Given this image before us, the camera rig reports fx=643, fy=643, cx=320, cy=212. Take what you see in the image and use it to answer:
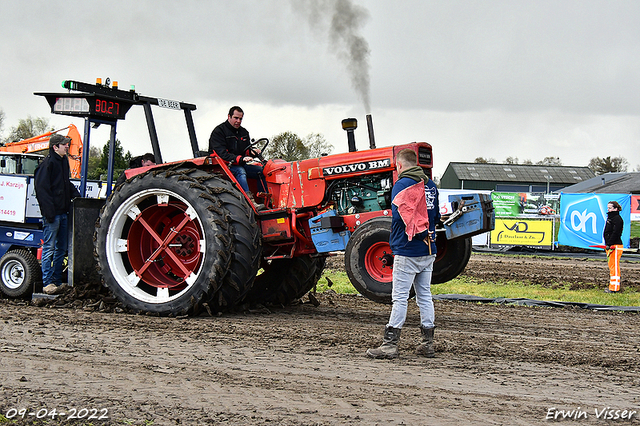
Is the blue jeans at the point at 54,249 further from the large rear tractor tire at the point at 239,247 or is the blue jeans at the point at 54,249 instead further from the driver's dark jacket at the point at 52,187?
the large rear tractor tire at the point at 239,247

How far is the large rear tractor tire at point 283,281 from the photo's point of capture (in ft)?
26.7

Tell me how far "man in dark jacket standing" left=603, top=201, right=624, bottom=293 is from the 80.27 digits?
9848 millimetres

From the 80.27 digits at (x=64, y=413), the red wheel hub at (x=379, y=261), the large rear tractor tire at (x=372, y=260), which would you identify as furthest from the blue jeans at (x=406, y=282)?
the 80.27 digits at (x=64, y=413)

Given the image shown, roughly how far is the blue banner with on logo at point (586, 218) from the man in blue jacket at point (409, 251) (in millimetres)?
15180

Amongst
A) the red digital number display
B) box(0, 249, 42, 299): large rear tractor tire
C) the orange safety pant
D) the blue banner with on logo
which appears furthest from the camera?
the blue banner with on logo

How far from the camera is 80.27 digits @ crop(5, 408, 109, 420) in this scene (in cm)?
360

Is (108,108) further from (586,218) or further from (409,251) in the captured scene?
(586,218)

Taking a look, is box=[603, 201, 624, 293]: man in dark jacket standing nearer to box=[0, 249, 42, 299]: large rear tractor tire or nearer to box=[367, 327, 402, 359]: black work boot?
box=[367, 327, 402, 359]: black work boot

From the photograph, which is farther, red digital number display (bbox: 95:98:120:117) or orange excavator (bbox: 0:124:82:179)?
orange excavator (bbox: 0:124:82:179)

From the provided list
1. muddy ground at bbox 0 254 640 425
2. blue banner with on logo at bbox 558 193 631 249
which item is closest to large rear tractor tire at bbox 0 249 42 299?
muddy ground at bbox 0 254 640 425

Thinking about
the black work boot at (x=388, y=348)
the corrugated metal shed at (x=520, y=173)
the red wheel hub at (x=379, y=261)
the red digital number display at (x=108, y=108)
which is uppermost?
the corrugated metal shed at (x=520, y=173)

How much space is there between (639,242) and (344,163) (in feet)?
51.5

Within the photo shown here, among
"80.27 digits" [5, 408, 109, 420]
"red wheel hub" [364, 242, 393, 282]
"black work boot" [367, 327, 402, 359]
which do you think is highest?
"red wheel hub" [364, 242, 393, 282]

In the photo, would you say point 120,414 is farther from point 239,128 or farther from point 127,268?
point 239,128
